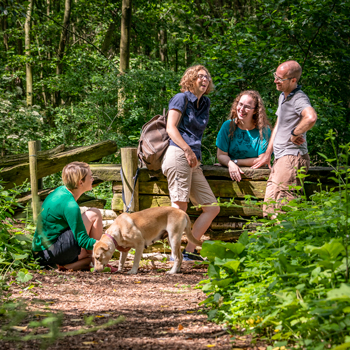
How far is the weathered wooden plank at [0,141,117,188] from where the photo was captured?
20.9 ft

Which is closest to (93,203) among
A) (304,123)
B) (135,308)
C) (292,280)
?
(135,308)

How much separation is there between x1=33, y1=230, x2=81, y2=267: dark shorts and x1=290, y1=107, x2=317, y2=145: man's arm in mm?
2953

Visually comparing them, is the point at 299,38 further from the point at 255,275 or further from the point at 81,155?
the point at 255,275

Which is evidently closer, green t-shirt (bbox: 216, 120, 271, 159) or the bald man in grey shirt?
the bald man in grey shirt

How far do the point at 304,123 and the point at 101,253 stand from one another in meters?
2.89

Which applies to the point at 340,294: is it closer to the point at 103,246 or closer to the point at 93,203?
the point at 103,246

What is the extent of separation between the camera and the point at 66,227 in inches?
202

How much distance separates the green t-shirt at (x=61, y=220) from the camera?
496cm

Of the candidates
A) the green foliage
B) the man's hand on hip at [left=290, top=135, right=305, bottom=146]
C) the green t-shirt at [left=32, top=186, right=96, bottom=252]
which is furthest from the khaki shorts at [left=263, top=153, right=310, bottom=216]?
the green foliage

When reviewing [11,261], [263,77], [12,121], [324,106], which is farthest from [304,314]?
[12,121]

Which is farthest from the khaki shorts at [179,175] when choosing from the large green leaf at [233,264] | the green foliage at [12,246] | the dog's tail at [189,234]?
the large green leaf at [233,264]

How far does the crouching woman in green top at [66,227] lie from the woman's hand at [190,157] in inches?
50.5

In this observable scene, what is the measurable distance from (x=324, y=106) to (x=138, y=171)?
4197mm

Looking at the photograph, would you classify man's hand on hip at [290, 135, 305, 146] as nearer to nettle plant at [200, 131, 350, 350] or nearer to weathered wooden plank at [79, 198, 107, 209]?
nettle plant at [200, 131, 350, 350]
